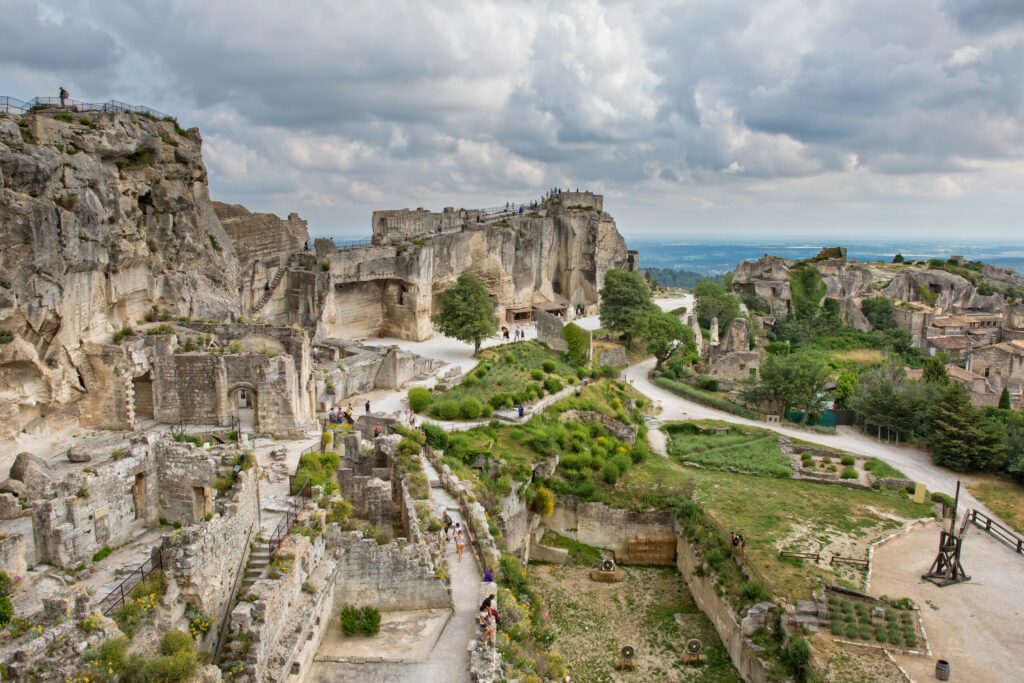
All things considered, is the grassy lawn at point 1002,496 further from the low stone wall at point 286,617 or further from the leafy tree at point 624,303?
the low stone wall at point 286,617

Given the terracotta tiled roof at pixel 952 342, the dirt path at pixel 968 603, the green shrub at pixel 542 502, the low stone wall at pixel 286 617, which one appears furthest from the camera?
the terracotta tiled roof at pixel 952 342

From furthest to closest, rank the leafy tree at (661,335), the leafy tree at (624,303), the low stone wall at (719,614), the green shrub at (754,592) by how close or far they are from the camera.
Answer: the leafy tree at (624,303) < the leafy tree at (661,335) < the green shrub at (754,592) < the low stone wall at (719,614)

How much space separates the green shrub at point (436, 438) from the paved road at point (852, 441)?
→ 1548 centimetres

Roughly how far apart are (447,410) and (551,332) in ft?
50.1

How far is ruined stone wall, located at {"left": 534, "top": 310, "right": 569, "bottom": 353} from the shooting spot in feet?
134

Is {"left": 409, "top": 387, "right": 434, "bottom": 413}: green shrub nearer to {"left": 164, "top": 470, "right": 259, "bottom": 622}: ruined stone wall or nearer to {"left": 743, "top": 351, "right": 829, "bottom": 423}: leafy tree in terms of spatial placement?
{"left": 164, "top": 470, "right": 259, "bottom": 622}: ruined stone wall

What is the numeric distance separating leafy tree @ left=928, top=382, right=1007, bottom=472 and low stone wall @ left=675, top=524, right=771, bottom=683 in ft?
47.5

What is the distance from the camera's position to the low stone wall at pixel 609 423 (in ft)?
98.0

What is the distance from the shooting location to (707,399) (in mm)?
39281

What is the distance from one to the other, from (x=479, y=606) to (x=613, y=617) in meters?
8.49

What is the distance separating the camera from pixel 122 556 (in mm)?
12305

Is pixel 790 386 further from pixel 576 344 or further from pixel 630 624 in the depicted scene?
pixel 630 624

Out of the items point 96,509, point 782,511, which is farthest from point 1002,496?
point 96,509

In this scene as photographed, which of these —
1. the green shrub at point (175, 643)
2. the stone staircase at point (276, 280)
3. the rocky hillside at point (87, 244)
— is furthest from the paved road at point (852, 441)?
the green shrub at point (175, 643)
